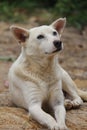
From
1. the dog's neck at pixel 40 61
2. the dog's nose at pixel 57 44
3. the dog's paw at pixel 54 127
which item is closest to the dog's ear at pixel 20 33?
the dog's neck at pixel 40 61

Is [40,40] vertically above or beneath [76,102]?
above

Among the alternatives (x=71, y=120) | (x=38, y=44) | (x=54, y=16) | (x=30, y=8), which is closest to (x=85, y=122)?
(x=71, y=120)

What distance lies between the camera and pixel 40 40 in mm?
6906

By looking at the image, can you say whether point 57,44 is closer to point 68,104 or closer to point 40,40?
point 40,40

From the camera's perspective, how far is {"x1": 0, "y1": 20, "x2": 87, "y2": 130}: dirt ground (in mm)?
6648

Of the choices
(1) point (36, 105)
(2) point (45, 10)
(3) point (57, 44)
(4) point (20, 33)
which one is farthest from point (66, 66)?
(2) point (45, 10)

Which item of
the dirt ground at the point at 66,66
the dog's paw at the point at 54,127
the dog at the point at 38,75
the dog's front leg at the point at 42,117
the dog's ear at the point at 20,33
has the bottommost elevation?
the dirt ground at the point at 66,66

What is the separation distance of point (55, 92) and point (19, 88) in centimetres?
49

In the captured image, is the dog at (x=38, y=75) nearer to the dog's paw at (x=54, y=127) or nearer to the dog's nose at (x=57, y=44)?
the dog's nose at (x=57, y=44)

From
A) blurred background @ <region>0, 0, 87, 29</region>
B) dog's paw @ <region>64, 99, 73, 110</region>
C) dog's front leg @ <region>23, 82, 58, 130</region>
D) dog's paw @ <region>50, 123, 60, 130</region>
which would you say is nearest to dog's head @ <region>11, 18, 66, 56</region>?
dog's front leg @ <region>23, 82, 58, 130</region>

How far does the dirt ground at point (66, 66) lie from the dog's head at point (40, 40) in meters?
0.84

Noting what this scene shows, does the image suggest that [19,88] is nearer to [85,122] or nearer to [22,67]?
[22,67]

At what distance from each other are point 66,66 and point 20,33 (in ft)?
14.8

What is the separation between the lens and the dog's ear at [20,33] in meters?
7.11
